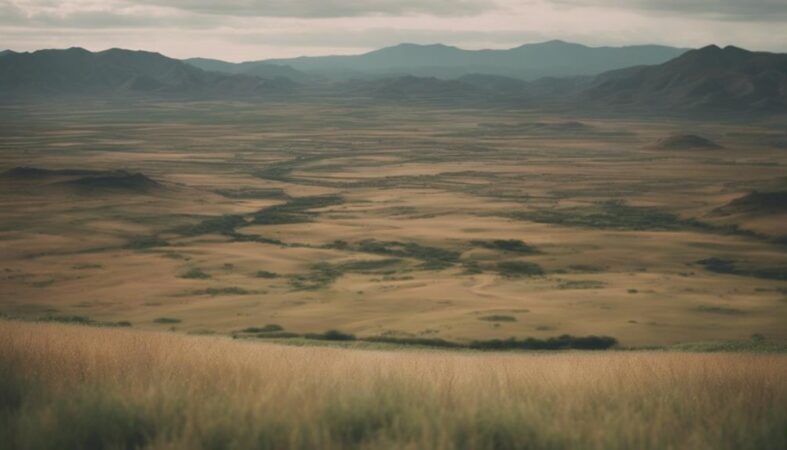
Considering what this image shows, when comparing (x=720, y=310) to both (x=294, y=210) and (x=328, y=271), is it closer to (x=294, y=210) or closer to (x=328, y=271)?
(x=328, y=271)

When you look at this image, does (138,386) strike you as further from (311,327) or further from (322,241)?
(322,241)

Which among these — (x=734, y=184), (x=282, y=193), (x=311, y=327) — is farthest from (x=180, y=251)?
(x=734, y=184)

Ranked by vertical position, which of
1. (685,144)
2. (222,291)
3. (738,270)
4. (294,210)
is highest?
(685,144)

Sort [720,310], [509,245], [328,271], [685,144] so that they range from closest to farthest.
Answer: [720,310]
[328,271]
[509,245]
[685,144]

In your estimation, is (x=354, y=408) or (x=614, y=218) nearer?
(x=354, y=408)

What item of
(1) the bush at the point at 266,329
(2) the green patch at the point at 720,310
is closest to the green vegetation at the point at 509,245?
(2) the green patch at the point at 720,310

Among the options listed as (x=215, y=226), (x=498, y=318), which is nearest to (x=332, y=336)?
(x=498, y=318)
